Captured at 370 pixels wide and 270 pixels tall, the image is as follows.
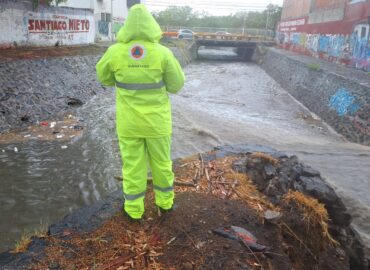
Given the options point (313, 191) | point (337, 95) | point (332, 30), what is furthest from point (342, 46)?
point (313, 191)

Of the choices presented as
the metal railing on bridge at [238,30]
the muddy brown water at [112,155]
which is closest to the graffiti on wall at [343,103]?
the muddy brown water at [112,155]

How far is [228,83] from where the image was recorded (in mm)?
22844

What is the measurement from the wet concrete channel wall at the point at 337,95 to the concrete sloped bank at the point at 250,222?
667 cm

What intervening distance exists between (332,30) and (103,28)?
63.3 ft

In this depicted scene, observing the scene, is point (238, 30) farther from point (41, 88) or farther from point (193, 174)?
point (193, 174)

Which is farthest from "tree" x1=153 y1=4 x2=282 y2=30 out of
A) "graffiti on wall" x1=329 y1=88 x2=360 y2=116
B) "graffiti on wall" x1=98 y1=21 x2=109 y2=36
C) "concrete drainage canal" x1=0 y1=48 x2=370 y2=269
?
"concrete drainage canal" x1=0 y1=48 x2=370 y2=269

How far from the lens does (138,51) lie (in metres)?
3.24

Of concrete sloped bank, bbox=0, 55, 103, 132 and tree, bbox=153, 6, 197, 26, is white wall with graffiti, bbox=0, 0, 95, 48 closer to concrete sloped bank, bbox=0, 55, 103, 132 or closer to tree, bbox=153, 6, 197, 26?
concrete sloped bank, bbox=0, 55, 103, 132

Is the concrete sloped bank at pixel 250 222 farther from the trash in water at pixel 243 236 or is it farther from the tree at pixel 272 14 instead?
the tree at pixel 272 14

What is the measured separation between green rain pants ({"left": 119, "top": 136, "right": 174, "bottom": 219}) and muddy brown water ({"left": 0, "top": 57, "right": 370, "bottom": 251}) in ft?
7.00

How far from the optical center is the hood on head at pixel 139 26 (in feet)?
10.4

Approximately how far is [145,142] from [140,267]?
1.19 meters

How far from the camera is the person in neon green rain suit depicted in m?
3.24

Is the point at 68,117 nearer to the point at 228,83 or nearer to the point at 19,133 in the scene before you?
the point at 19,133
